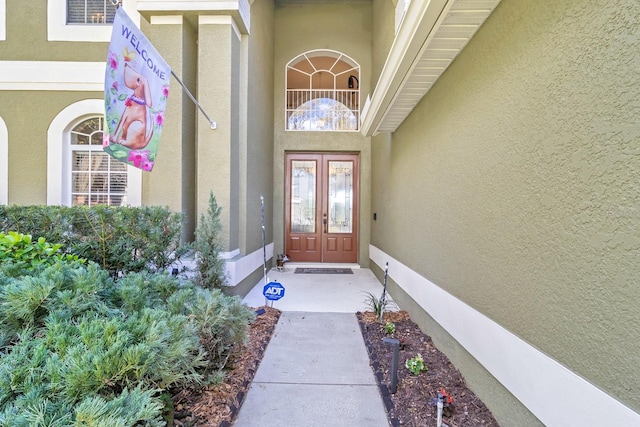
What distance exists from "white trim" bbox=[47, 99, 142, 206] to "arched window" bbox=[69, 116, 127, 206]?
0.17 m

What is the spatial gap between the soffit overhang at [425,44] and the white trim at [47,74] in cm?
483

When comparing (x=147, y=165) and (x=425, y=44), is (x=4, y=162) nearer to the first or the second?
(x=147, y=165)

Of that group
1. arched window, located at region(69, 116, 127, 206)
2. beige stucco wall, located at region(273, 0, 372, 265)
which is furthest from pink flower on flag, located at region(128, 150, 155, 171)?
beige stucco wall, located at region(273, 0, 372, 265)

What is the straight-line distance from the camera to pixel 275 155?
26.4ft

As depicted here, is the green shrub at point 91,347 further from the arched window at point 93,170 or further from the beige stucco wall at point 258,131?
the arched window at point 93,170

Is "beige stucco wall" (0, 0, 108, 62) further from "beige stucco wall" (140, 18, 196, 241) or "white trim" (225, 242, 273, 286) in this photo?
"white trim" (225, 242, 273, 286)

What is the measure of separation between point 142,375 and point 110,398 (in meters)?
0.15

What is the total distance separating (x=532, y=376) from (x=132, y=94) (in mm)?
3771

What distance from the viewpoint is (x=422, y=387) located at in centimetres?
261

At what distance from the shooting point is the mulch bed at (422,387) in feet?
7.38

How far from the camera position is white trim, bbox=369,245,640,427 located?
1357 millimetres

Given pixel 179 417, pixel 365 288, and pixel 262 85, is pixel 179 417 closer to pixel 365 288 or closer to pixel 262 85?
pixel 365 288

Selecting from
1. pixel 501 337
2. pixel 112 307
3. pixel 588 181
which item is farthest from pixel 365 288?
pixel 588 181

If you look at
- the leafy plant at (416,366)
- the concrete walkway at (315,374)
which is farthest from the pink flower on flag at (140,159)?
the leafy plant at (416,366)
